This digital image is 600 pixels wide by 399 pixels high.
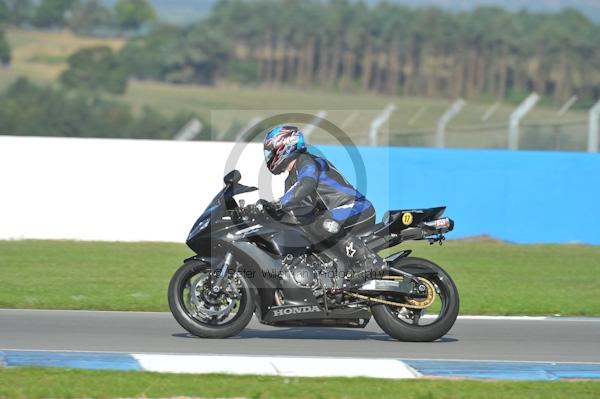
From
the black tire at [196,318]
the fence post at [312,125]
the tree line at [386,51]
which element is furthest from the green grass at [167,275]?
the tree line at [386,51]

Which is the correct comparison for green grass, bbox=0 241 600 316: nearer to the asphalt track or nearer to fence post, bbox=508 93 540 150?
the asphalt track

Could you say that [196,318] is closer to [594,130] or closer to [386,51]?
[594,130]

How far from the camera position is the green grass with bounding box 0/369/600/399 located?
22.7 feet

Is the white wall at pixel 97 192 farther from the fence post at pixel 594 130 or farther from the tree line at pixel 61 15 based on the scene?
the tree line at pixel 61 15

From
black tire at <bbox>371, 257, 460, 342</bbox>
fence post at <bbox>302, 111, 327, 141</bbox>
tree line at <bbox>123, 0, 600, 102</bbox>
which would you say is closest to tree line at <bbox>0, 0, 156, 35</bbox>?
tree line at <bbox>123, 0, 600, 102</bbox>

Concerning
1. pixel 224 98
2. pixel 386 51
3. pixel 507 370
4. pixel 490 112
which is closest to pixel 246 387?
pixel 507 370

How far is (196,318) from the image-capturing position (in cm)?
885

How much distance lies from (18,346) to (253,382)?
2.24 meters

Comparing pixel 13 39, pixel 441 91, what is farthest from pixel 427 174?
pixel 13 39

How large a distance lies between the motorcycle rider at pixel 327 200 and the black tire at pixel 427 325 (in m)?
0.28

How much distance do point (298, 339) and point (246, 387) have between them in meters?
2.08

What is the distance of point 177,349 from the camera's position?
8539 millimetres

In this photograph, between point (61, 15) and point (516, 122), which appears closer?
point (516, 122)

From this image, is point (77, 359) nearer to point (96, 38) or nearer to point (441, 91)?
point (441, 91)
